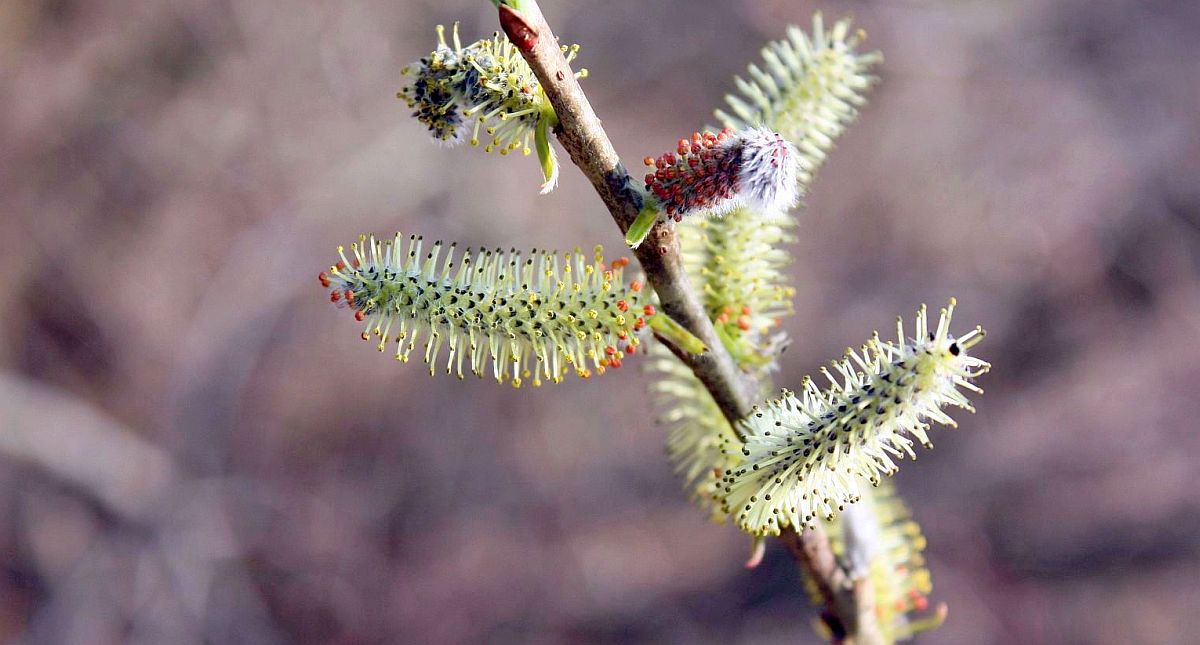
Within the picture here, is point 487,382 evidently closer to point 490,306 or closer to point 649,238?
point 490,306

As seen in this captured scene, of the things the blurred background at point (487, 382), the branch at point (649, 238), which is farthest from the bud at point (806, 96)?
the blurred background at point (487, 382)

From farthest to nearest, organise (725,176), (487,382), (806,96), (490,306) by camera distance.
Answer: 1. (487,382)
2. (806,96)
3. (490,306)
4. (725,176)

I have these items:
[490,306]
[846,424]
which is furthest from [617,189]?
[846,424]

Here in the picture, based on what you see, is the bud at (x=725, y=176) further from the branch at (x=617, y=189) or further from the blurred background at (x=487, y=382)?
the blurred background at (x=487, y=382)

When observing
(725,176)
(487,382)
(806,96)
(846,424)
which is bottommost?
(846,424)

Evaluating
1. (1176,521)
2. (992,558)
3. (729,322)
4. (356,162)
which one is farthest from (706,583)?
(729,322)

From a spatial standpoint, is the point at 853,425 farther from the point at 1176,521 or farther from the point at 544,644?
the point at 1176,521
